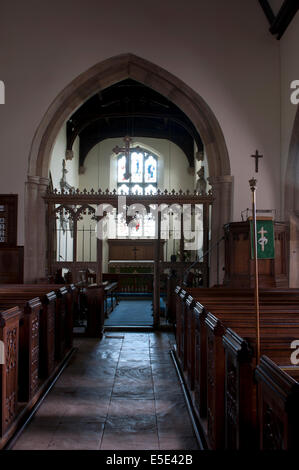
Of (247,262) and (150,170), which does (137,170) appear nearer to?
(150,170)

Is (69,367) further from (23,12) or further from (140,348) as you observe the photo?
(23,12)

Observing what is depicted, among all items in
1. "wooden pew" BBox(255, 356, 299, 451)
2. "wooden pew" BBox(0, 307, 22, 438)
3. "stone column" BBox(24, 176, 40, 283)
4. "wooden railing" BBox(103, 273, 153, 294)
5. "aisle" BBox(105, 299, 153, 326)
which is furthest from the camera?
"wooden railing" BBox(103, 273, 153, 294)

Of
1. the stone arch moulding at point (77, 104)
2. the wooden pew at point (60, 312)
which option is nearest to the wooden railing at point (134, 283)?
the stone arch moulding at point (77, 104)

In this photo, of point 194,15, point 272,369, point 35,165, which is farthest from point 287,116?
point 272,369

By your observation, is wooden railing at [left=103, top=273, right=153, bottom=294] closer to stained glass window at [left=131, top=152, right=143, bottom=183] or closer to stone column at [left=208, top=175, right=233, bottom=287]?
stained glass window at [left=131, top=152, right=143, bottom=183]

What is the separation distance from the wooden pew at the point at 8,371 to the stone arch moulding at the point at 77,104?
4.42 meters

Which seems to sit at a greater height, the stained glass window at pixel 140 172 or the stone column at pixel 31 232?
the stained glass window at pixel 140 172

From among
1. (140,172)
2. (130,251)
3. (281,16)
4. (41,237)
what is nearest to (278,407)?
(41,237)

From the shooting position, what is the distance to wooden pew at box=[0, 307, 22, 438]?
8.46 ft

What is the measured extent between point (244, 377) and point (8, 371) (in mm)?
1624

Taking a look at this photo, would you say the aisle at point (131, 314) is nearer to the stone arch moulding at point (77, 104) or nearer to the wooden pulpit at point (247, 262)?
the stone arch moulding at point (77, 104)

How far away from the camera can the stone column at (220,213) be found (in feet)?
23.5

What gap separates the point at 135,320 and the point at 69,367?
10.8 feet

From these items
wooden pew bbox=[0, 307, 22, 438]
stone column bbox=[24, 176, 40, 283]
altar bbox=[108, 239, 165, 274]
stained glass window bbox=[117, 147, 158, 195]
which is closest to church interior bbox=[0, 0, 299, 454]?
stone column bbox=[24, 176, 40, 283]
